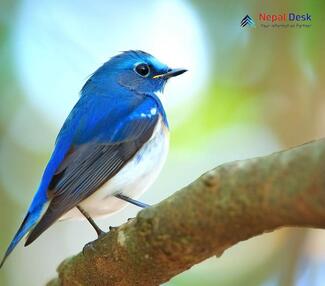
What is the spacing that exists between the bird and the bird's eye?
0.08 meters

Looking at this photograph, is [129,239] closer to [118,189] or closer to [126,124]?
[118,189]

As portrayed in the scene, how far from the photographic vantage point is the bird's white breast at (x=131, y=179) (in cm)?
268

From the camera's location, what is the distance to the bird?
2.49 metres

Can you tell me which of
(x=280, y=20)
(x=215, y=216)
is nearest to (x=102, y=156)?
(x=215, y=216)

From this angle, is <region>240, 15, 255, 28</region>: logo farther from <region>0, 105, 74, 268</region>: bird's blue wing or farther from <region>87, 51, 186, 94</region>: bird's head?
<region>0, 105, 74, 268</region>: bird's blue wing

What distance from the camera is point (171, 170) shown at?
3.75m

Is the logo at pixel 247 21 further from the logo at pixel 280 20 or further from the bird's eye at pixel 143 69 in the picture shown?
the bird's eye at pixel 143 69

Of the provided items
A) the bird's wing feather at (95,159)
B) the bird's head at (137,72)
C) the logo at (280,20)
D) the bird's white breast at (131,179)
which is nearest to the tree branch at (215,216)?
the bird's wing feather at (95,159)

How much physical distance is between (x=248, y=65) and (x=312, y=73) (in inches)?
16.7

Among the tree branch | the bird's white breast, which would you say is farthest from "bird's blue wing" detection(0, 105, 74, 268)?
the tree branch

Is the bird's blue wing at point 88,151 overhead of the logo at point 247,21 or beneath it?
overhead

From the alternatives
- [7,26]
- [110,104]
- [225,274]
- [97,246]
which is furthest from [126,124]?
[7,26]

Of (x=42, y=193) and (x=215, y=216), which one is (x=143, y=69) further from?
(x=215, y=216)

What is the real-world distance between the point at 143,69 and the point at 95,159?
0.83 m
